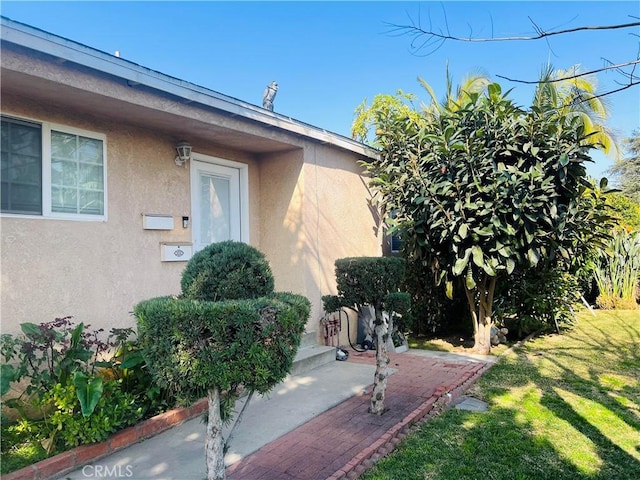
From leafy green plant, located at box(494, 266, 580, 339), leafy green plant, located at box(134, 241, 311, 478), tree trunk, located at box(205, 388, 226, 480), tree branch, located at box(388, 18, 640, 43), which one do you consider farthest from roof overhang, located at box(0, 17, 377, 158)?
leafy green plant, located at box(494, 266, 580, 339)

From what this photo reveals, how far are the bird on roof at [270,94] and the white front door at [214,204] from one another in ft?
8.13

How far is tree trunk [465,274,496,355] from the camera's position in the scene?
7942 millimetres

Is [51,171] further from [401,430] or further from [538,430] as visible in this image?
[538,430]

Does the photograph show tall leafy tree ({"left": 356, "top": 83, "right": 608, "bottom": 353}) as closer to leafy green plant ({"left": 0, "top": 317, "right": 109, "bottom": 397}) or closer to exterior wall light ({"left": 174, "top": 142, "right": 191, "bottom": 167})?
exterior wall light ({"left": 174, "top": 142, "right": 191, "bottom": 167})

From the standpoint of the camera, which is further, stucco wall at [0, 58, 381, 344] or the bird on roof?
the bird on roof

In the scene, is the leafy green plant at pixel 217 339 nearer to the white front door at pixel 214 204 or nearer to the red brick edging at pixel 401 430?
the red brick edging at pixel 401 430

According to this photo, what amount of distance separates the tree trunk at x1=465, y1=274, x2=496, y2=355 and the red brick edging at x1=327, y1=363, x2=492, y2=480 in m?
1.67

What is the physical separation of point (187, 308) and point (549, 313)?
29.2 feet

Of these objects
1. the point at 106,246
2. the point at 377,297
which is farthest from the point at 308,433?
the point at 106,246

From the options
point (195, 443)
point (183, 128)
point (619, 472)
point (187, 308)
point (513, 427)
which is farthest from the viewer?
point (183, 128)

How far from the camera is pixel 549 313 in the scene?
30.0 ft

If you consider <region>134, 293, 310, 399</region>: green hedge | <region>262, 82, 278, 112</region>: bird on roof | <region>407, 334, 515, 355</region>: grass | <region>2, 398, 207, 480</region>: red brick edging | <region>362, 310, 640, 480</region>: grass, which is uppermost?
<region>262, 82, 278, 112</region>: bird on roof

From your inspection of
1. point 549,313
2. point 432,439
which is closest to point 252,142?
point 432,439

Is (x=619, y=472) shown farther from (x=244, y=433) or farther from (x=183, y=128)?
(x=183, y=128)
